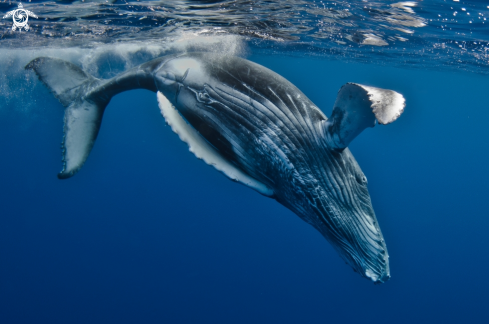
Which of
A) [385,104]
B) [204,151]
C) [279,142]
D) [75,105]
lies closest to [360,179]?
[279,142]

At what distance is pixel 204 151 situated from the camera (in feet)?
11.7

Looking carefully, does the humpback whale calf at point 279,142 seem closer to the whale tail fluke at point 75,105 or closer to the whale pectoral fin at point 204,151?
the whale pectoral fin at point 204,151

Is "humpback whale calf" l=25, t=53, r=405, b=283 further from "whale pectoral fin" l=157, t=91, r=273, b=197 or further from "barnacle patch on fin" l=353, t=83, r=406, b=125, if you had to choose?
"barnacle patch on fin" l=353, t=83, r=406, b=125

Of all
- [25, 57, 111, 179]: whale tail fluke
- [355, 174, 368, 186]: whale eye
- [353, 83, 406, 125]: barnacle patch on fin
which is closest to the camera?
[353, 83, 406, 125]: barnacle patch on fin

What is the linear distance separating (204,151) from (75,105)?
2.50 metres

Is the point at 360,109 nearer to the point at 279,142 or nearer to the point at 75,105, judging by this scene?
the point at 279,142

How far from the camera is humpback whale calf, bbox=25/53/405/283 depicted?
330 centimetres

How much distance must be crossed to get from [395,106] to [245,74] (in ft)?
5.35

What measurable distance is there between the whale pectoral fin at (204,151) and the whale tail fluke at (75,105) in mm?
1537

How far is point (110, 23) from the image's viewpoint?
1253 cm

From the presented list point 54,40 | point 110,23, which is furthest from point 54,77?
point 54,40

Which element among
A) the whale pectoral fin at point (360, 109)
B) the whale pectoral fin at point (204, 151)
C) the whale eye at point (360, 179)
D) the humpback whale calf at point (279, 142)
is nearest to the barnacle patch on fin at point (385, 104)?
the whale pectoral fin at point (360, 109)

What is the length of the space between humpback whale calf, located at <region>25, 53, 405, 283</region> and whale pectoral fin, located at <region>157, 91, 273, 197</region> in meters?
0.01

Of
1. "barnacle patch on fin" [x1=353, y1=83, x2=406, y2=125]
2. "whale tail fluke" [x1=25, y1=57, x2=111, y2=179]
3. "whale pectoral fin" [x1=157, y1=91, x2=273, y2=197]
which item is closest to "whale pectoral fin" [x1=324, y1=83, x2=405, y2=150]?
"barnacle patch on fin" [x1=353, y1=83, x2=406, y2=125]
